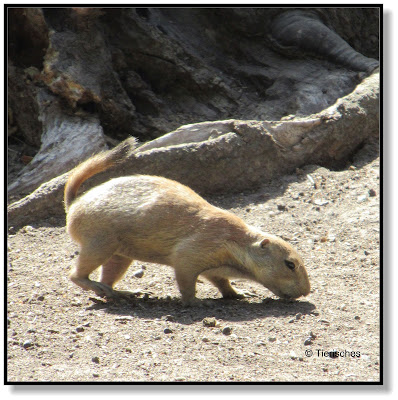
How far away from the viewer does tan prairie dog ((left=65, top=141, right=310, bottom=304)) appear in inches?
204

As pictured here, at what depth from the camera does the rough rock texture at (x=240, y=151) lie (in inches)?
294

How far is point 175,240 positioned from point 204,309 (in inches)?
27.4

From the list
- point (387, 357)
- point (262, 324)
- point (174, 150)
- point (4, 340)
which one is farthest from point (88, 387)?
point (174, 150)

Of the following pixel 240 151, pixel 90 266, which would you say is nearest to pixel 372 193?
pixel 240 151

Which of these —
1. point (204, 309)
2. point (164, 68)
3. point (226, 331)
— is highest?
point (164, 68)

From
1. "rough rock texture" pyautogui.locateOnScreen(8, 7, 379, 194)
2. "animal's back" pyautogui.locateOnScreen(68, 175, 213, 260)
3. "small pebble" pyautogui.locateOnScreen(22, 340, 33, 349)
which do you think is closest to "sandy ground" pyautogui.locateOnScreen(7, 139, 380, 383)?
"small pebble" pyautogui.locateOnScreen(22, 340, 33, 349)

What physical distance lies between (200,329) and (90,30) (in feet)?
19.0

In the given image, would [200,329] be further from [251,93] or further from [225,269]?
[251,93]

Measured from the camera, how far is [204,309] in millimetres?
5148

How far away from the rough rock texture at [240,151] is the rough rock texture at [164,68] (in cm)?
56

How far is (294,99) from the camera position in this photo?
29.4 feet

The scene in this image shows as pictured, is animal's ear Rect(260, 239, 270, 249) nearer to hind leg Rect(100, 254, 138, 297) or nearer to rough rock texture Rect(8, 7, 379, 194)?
hind leg Rect(100, 254, 138, 297)

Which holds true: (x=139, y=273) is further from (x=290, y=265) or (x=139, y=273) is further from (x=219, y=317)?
(x=290, y=265)

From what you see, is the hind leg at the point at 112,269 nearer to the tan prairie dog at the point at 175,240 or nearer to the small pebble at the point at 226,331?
the tan prairie dog at the point at 175,240
